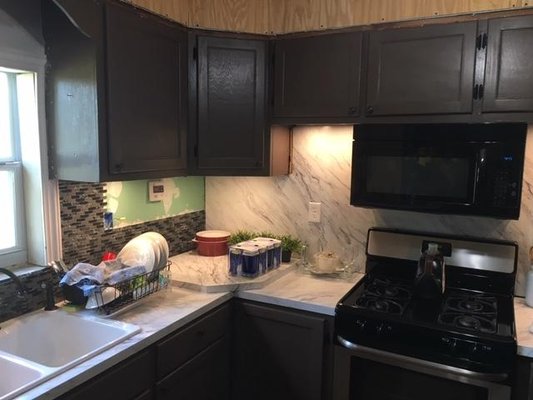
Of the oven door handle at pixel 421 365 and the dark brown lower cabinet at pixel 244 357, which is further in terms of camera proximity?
the dark brown lower cabinet at pixel 244 357

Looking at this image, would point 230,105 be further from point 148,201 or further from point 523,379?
point 523,379

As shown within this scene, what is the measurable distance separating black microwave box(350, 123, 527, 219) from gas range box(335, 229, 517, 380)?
34 centimetres

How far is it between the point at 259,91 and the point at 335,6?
0.53m

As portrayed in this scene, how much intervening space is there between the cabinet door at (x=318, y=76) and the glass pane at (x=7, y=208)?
122 centimetres

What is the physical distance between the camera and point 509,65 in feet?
5.59

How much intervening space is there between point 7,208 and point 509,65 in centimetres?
209

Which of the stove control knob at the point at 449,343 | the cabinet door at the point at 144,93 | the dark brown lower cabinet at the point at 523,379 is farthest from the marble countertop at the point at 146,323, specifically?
the dark brown lower cabinet at the point at 523,379

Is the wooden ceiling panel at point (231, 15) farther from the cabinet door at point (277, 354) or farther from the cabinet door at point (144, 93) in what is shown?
the cabinet door at point (277, 354)

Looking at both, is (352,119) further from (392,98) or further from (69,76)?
(69,76)

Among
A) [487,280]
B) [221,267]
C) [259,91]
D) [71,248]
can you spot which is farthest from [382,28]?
[71,248]

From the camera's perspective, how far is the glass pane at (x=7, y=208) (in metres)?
1.77

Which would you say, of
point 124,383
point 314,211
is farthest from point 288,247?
point 124,383

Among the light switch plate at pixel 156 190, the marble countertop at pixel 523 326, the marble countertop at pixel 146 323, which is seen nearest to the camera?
the marble countertop at pixel 146 323

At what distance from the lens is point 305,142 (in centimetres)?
239
